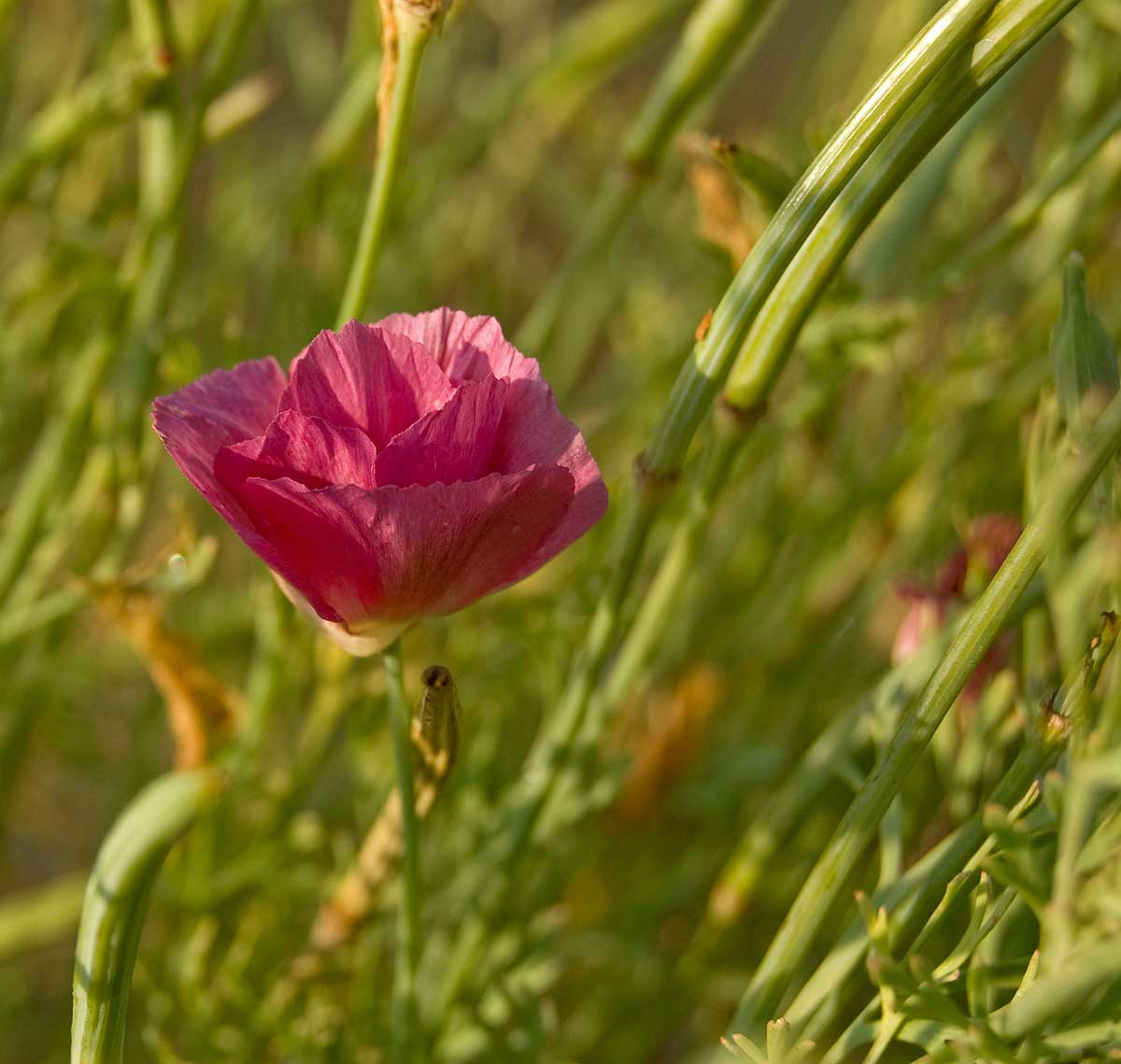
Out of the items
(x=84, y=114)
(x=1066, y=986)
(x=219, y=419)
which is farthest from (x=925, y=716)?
(x=84, y=114)

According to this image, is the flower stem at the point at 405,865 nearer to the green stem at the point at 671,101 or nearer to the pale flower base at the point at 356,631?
the pale flower base at the point at 356,631

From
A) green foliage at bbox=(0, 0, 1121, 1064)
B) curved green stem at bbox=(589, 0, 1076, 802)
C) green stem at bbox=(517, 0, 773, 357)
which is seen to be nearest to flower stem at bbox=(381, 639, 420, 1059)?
green foliage at bbox=(0, 0, 1121, 1064)

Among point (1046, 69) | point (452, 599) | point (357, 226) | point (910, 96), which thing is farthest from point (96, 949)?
point (1046, 69)

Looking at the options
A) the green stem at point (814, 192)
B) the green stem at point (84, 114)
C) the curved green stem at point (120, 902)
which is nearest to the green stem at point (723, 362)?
the green stem at point (814, 192)

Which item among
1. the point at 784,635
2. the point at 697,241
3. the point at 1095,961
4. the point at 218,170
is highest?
the point at 218,170

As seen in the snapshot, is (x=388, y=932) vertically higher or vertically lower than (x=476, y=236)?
lower

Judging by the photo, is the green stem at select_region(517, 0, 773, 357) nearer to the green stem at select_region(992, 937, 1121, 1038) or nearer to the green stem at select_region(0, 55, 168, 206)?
the green stem at select_region(0, 55, 168, 206)

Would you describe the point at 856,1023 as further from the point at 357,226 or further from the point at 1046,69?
the point at 1046,69
